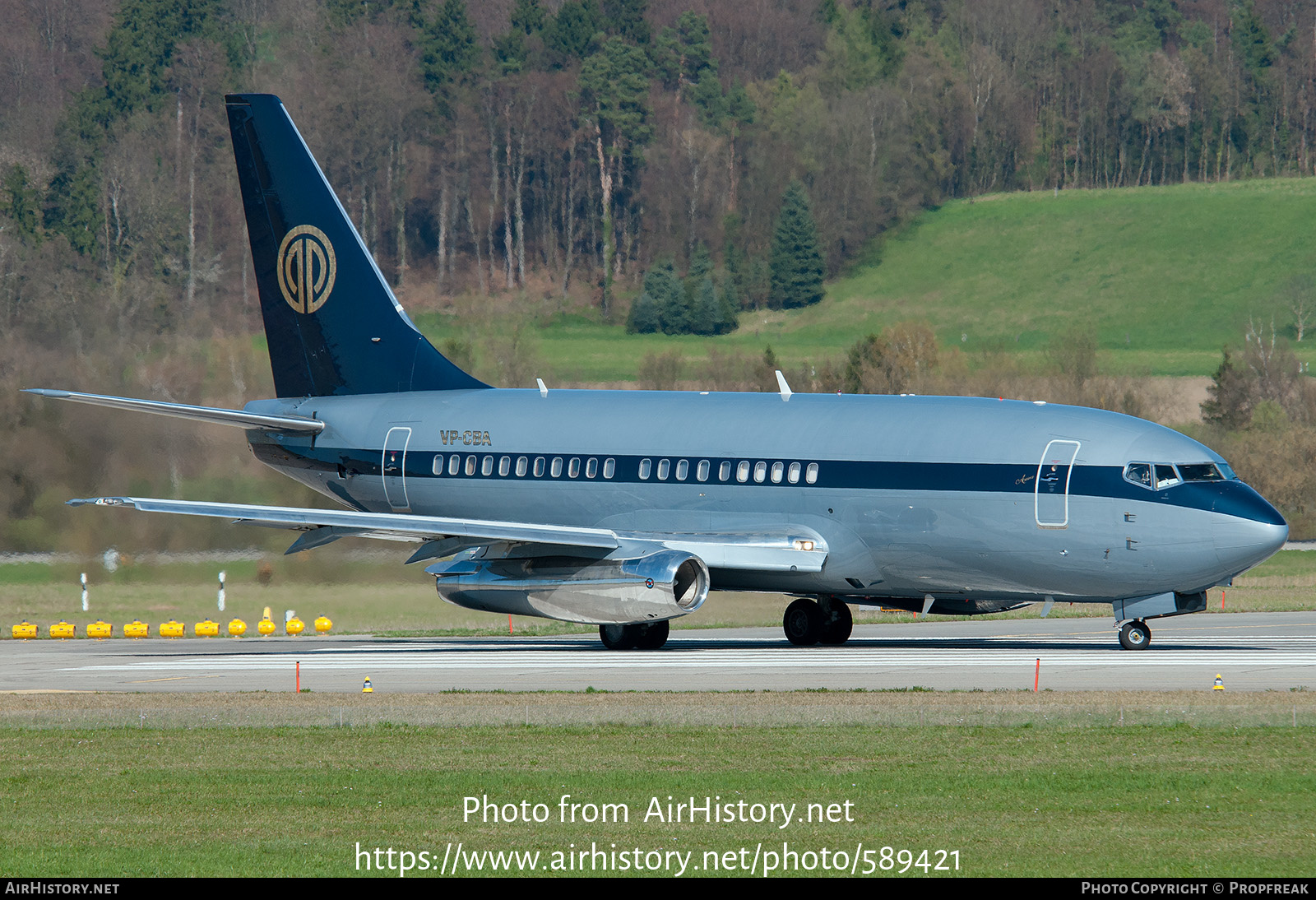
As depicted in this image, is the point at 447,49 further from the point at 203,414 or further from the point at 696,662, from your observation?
the point at 696,662

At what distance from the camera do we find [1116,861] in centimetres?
1363

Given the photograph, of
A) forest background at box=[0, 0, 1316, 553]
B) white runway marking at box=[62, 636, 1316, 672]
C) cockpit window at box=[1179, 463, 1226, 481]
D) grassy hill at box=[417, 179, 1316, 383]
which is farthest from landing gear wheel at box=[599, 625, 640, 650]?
grassy hill at box=[417, 179, 1316, 383]

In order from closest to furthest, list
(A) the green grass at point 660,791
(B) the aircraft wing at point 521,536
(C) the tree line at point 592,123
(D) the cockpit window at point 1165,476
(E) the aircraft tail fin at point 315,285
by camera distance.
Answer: (A) the green grass at point 660,791
(D) the cockpit window at point 1165,476
(B) the aircraft wing at point 521,536
(E) the aircraft tail fin at point 315,285
(C) the tree line at point 592,123

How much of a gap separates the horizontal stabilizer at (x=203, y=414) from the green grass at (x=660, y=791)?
43.0 feet

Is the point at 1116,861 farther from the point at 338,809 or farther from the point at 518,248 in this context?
the point at 518,248

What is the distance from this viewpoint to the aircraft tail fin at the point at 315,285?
127 feet

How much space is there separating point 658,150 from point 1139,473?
118221mm

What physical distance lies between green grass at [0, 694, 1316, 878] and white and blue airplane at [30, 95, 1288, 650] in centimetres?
940

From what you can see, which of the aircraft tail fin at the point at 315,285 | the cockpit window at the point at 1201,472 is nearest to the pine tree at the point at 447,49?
the aircraft tail fin at the point at 315,285

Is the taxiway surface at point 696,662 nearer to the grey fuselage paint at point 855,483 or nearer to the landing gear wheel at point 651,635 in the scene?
the landing gear wheel at point 651,635

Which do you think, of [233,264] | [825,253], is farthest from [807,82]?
[233,264]

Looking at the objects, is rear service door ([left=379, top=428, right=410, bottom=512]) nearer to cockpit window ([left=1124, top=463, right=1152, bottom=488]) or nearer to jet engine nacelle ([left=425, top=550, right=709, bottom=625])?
jet engine nacelle ([left=425, top=550, right=709, bottom=625])

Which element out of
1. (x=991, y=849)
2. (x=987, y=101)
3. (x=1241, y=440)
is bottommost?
(x=1241, y=440)

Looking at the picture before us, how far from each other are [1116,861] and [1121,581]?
54.5ft
